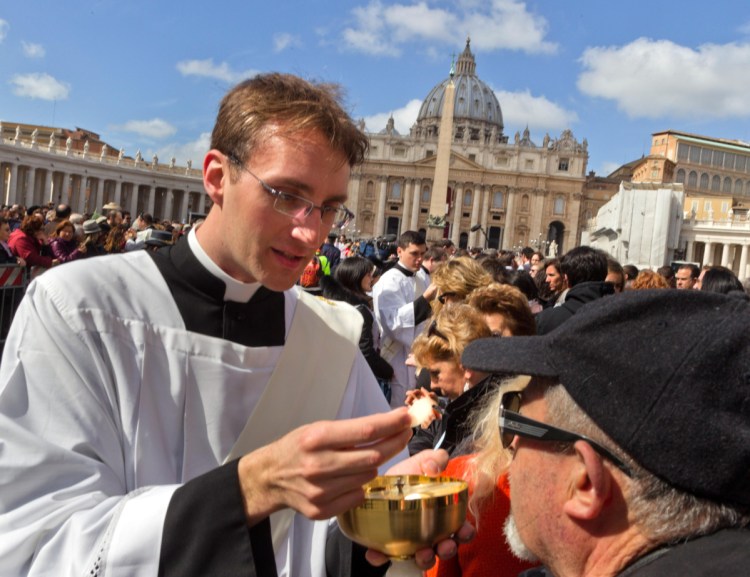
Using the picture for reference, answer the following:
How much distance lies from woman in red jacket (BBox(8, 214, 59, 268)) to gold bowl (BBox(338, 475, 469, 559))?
264 inches

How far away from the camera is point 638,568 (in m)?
1.02

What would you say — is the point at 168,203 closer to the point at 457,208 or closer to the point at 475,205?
the point at 457,208

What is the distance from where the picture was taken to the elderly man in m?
0.97

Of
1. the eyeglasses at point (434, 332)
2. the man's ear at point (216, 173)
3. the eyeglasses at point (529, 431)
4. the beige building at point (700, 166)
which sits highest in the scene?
the beige building at point (700, 166)

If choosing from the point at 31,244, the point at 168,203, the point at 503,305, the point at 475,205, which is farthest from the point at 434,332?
the point at 475,205

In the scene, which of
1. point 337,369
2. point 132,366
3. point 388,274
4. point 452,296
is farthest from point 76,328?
point 388,274

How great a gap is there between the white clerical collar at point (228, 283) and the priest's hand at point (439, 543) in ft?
1.74

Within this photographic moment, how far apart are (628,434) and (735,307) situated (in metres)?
0.25

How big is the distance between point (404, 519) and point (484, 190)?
7442cm

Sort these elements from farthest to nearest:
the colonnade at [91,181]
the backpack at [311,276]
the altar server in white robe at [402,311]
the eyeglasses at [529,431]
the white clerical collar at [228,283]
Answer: the colonnade at [91,181]
the backpack at [311,276]
the altar server in white robe at [402,311]
the white clerical collar at [228,283]
the eyeglasses at [529,431]

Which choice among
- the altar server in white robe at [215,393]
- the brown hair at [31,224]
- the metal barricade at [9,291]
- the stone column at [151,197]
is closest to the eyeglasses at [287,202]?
the altar server in white robe at [215,393]

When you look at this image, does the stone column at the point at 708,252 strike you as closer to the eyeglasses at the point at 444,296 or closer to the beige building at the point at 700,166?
the beige building at the point at 700,166

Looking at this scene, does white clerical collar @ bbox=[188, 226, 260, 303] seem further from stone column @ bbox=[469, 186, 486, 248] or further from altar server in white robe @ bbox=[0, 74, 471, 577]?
stone column @ bbox=[469, 186, 486, 248]

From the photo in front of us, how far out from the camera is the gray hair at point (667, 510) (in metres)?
1.02
